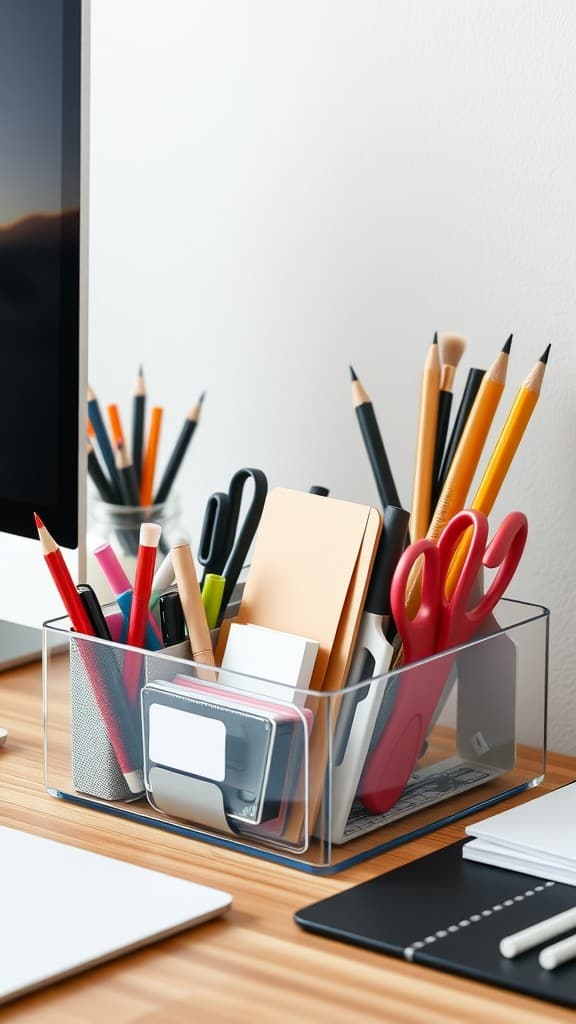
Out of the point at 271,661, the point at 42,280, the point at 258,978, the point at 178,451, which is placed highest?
Result: the point at 42,280

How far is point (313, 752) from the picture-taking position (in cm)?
68

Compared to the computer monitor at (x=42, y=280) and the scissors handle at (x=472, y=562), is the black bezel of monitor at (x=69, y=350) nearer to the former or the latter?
the computer monitor at (x=42, y=280)

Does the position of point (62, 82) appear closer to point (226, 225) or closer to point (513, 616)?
point (226, 225)

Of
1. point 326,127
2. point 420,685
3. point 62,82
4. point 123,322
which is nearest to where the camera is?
point 420,685

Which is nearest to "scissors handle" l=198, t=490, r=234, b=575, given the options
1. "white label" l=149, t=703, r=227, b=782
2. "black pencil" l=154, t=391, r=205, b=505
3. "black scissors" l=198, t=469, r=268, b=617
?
"black scissors" l=198, t=469, r=268, b=617

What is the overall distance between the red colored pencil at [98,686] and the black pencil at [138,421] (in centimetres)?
33

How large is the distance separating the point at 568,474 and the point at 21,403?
0.35m

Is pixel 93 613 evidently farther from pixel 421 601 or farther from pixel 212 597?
pixel 421 601

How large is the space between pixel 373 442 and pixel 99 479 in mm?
294

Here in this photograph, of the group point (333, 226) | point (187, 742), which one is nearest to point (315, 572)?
point (187, 742)

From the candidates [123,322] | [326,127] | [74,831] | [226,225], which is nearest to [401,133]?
[326,127]

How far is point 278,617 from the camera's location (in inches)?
28.9

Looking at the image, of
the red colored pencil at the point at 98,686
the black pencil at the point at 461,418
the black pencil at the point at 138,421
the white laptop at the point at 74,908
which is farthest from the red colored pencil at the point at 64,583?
the black pencil at the point at 138,421

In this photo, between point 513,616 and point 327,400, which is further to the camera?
point 327,400
